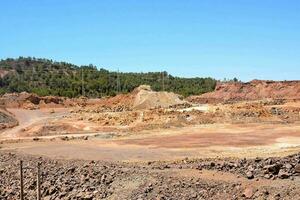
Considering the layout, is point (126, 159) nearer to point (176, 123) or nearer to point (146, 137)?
point (146, 137)

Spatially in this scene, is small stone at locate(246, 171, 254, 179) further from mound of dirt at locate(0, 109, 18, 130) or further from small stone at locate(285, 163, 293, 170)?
mound of dirt at locate(0, 109, 18, 130)

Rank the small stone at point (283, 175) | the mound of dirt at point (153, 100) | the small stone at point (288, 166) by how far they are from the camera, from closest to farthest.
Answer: the small stone at point (283, 175)
the small stone at point (288, 166)
the mound of dirt at point (153, 100)

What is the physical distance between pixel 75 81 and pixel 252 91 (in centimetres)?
3892

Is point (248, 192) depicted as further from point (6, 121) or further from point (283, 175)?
point (6, 121)

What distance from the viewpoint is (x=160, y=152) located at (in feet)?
107

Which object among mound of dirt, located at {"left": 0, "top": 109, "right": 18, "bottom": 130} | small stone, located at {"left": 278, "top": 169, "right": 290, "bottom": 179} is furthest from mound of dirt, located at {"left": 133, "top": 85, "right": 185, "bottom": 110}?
small stone, located at {"left": 278, "top": 169, "right": 290, "bottom": 179}

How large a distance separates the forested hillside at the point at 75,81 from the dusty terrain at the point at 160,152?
1175 inches

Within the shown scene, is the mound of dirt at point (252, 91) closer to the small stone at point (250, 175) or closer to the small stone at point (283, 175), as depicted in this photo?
the small stone at point (250, 175)

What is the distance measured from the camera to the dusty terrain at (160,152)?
18562mm

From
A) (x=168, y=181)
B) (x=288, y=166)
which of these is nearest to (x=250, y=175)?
(x=288, y=166)

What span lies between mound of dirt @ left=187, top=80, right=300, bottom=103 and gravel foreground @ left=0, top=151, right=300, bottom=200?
54.3 metres

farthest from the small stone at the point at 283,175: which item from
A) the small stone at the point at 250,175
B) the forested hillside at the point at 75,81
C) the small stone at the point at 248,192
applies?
the forested hillside at the point at 75,81

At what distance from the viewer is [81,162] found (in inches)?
1102

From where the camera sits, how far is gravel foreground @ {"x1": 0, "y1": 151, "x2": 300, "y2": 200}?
17.4 meters
